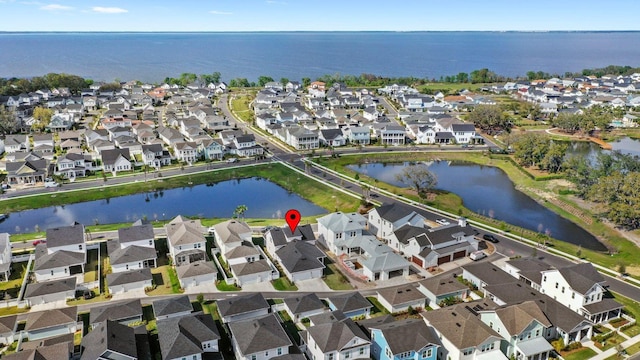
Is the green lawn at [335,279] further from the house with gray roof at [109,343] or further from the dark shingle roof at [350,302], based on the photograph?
the house with gray roof at [109,343]

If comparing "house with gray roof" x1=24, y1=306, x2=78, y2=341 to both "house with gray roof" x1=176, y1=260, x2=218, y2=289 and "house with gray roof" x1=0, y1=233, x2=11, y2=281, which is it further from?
"house with gray roof" x1=0, y1=233, x2=11, y2=281

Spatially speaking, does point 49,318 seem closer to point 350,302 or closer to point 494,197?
point 350,302

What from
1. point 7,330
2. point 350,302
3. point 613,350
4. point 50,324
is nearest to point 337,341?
point 350,302

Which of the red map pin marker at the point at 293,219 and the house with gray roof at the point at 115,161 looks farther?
the house with gray roof at the point at 115,161

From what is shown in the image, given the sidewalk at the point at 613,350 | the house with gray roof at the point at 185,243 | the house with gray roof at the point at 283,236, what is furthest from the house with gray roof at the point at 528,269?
the house with gray roof at the point at 185,243

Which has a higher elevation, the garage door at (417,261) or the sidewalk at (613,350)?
the garage door at (417,261)

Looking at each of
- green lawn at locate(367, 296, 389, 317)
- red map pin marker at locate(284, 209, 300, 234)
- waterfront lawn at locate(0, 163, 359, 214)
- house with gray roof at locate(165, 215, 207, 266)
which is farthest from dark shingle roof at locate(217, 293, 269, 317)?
waterfront lawn at locate(0, 163, 359, 214)
